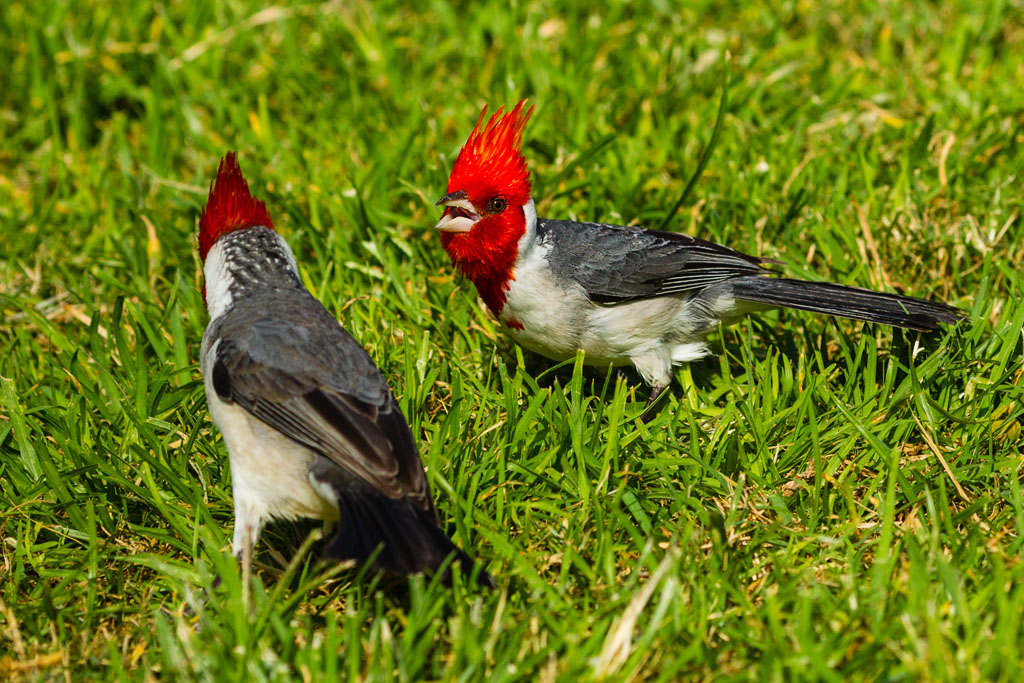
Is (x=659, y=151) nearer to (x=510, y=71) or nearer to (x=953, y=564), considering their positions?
(x=510, y=71)

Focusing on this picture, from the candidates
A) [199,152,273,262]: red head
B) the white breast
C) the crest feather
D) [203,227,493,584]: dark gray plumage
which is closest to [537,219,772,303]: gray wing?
the crest feather

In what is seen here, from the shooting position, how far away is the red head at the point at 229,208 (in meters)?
4.08

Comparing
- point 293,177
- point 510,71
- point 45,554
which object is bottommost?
point 45,554

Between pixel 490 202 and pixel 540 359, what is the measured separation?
36.8 inches

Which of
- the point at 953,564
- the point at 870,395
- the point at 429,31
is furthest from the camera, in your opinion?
the point at 429,31

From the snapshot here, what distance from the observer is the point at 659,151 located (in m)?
5.56

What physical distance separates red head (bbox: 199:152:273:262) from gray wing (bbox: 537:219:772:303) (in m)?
1.27

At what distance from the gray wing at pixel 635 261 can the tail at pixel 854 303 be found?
0.15 metres

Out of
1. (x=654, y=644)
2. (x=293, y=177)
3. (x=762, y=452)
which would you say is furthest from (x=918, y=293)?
(x=293, y=177)

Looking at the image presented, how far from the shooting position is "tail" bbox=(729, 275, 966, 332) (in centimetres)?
405

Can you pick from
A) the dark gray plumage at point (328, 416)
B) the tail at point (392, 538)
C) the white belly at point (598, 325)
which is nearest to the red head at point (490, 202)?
the white belly at point (598, 325)

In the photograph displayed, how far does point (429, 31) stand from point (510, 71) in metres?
0.95

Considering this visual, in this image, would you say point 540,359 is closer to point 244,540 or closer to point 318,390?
point 318,390

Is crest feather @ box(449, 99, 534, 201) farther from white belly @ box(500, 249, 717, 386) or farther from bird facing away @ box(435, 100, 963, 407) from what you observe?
white belly @ box(500, 249, 717, 386)
